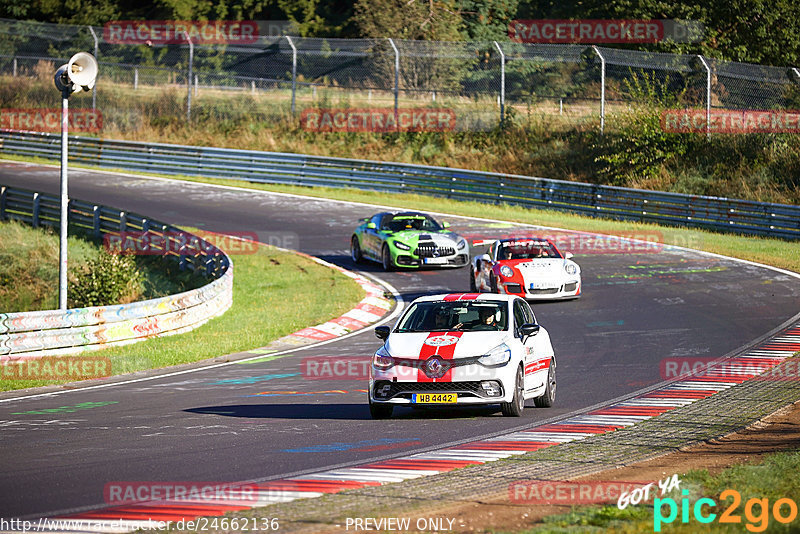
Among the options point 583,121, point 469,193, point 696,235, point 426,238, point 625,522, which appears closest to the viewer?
point 625,522

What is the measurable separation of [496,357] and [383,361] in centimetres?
123

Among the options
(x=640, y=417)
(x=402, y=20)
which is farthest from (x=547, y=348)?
(x=402, y=20)

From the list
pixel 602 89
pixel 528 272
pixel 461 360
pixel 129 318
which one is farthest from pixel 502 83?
pixel 461 360

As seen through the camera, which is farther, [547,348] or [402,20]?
[402,20]

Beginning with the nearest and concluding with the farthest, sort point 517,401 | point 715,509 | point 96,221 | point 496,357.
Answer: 1. point 715,509
2. point 496,357
3. point 517,401
4. point 96,221

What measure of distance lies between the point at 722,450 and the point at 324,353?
8.47m

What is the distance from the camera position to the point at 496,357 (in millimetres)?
11156

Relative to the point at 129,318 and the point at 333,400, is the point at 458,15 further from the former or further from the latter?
the point at 333,400

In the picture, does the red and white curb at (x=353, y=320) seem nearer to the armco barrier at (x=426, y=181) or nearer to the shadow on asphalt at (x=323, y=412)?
the shadow on asphalt at (x=323, y=412)

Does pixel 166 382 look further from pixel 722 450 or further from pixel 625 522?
pixel 625 522

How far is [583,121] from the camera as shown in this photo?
131ft

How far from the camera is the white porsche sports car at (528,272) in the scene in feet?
66.5

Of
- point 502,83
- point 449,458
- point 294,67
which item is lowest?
point 449,458

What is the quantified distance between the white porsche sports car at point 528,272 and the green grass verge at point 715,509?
11943mm
